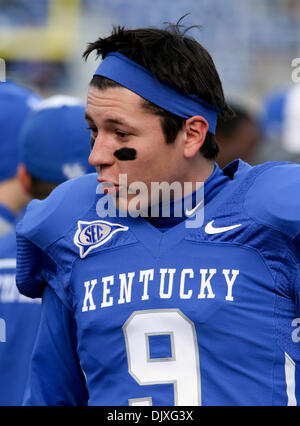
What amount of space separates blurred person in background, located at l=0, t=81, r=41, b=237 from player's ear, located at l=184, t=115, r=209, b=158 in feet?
5.34

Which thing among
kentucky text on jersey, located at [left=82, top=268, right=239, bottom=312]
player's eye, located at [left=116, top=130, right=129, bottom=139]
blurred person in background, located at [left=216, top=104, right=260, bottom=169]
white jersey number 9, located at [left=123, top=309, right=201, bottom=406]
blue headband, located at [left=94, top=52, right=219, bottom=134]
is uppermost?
blurred person in background, located at [left=216, top=104, right=260, bottom=169]

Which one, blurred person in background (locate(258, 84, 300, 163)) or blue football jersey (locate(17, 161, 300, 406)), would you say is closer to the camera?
blue football jersey (locate(17, 161, 300, 406))

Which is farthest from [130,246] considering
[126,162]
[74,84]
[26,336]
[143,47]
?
[74,84]

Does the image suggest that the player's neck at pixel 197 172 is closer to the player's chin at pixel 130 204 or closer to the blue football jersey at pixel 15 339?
the player's chin at pixel 130 204

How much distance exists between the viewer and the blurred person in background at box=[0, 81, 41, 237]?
3902 millimetres

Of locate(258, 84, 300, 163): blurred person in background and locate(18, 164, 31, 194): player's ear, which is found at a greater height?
locate(258, 84, 300, 163): blurred person in background

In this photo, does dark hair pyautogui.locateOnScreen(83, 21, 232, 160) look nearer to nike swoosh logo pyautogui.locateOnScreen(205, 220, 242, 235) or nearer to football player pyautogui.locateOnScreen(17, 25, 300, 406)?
football player pyautogui.locateOnScreen(17, 25, 300, 406)

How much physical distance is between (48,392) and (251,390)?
0.68 m

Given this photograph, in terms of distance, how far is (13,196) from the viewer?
3.99 m

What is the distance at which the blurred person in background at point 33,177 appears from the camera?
328cm

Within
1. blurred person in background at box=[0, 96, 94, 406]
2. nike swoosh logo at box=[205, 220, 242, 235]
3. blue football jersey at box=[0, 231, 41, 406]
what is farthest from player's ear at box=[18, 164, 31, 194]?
nike swoosh logo at box=[205, 220, 242, 235]

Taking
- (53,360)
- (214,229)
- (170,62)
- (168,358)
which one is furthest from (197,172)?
(53,360)

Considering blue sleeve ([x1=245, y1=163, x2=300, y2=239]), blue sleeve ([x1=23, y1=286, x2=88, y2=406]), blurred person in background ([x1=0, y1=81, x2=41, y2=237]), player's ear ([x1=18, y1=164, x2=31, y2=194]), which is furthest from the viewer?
blurred person in background ([x1=0, y1=81, x2=41, y2=237])

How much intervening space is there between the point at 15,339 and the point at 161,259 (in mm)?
1201
